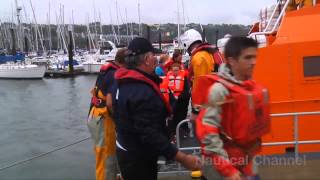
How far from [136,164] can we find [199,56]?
358cm

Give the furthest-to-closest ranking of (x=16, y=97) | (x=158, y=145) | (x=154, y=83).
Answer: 1. (x=16, y=97)
2. (x=154, y=83)
3. (x=158, y=145)

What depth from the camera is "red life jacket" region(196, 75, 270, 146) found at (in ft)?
9.12

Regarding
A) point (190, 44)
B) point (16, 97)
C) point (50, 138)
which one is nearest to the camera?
point (190, 44)

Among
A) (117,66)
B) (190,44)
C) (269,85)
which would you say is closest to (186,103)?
(190,44)

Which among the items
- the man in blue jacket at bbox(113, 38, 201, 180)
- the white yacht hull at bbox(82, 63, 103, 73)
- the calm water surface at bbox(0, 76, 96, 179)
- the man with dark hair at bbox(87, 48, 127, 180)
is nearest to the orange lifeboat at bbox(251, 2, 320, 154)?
the man with dark hair at bbox(87, 48, 127, 180)

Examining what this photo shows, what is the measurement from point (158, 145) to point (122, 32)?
78.8 metres

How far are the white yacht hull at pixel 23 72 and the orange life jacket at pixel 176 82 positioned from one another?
139 ft

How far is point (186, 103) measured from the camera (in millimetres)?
9477

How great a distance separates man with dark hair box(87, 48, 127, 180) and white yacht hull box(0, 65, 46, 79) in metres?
45.9

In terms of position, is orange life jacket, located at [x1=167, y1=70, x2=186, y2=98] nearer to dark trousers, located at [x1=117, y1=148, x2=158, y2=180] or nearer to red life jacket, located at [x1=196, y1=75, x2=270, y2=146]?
dark trousers, located at [x1=117, y1=148, x2=158, y2=180]

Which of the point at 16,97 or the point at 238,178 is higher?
the point at 238,178

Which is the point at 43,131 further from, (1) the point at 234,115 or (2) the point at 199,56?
(1) the point at 234,115

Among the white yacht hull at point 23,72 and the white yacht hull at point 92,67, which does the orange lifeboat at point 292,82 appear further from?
the white yacht hull at point 92,67

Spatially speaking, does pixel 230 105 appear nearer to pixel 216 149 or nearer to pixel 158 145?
pixel 216 149
